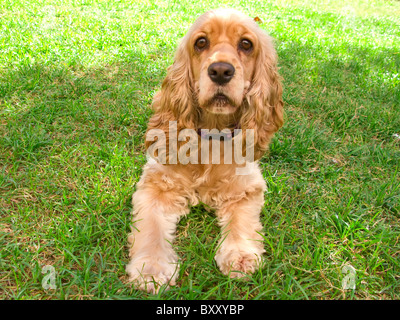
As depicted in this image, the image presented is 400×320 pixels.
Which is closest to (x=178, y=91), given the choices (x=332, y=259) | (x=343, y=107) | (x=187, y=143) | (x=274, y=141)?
(x=187, y=143)

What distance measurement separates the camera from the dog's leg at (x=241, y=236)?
1.97 m

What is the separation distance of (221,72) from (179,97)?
565 millimetres

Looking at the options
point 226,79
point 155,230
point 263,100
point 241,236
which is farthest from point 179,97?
point 241,236

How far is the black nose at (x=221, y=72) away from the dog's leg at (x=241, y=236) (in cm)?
90

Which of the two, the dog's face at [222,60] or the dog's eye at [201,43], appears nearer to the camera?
the dog's face at [222,60]

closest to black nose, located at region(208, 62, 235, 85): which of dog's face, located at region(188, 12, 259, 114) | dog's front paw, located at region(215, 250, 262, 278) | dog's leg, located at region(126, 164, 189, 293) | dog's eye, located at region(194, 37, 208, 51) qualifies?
dog's face, located at region(188, 12, 259, 114)

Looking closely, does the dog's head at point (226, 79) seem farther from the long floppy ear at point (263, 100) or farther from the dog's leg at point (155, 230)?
the dog's leg at point (155, 230)

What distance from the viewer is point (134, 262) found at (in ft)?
6.31

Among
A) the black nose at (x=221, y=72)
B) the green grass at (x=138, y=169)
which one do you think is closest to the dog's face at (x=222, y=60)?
the black nose at (x=221, y=72)

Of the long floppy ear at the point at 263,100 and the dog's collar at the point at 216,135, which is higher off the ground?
the long floppy ear at the point at 263,100

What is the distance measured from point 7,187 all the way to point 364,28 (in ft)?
32.3

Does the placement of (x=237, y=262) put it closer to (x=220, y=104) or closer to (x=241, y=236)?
(x=241, y=236)

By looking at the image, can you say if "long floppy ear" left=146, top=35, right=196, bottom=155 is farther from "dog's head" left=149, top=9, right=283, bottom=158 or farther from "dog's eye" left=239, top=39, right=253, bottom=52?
"dog's eye" left=239, top=39, right=253, bottom=52

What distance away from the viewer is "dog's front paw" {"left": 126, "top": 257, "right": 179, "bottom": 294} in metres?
1.80
